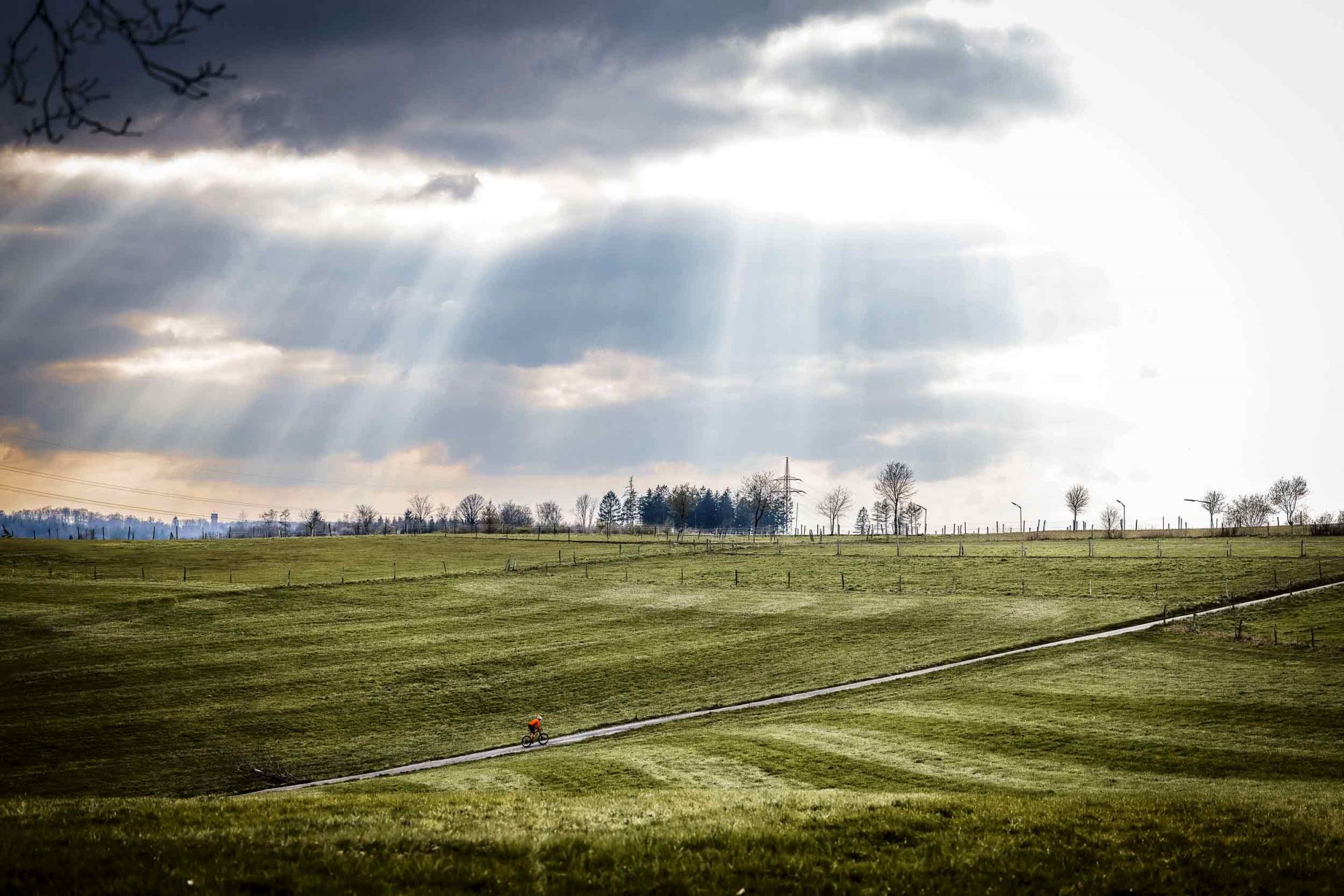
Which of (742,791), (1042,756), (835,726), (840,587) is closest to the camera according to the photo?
(742,791)

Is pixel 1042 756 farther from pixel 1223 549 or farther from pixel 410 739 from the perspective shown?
pixel 1223 549

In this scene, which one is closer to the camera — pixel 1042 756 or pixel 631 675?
pixel 1042 756

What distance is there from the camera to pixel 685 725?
167 feet

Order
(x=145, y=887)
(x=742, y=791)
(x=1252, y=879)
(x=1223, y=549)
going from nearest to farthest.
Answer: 1. (x=145, y=887)
2. (x=1252, y=879)
3. (x=742, y=791)
4. (x=1223, y=549)

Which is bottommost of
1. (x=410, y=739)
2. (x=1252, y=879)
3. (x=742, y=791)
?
(x=410, y=739)

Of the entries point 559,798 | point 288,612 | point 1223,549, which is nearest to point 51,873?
point 559,798

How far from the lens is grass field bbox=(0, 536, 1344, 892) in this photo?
13.4m

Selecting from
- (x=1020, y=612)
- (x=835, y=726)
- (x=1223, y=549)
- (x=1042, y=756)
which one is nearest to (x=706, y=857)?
(x=1042, y=756)

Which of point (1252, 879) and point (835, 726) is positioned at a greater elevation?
point (1252, 879)

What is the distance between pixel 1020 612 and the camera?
80.4 m

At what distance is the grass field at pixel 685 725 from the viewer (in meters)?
13.4

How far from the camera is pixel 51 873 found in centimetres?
1170

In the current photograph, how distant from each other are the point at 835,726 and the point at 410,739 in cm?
2313

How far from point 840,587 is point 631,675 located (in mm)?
41393
